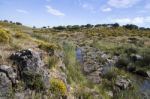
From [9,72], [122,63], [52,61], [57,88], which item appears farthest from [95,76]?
[9,72]

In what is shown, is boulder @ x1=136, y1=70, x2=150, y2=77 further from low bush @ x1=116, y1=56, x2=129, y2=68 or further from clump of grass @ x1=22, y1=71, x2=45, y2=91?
clump of grass @ x1=22, y1=71, x2=45, y2=91

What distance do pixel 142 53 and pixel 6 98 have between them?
20331 millimetres

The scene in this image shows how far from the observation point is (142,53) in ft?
85.9

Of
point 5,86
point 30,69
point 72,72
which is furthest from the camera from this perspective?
point 72,72

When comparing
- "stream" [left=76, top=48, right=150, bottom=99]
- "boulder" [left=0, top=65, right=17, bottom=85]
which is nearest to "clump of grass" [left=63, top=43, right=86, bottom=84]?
"stream" [left=76, top=48, right=150, bottom=99]

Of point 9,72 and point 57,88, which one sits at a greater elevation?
point 9,72

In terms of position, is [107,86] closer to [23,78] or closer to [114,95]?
[114,95]

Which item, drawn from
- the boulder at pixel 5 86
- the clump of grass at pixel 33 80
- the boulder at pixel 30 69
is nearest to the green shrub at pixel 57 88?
the boulder at pixel 30 69

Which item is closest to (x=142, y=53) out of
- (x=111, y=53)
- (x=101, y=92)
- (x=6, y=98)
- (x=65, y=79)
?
(x=111, y=53)

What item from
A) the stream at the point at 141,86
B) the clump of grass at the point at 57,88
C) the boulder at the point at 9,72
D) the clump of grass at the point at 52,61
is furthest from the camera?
the stream at the point at 141,86

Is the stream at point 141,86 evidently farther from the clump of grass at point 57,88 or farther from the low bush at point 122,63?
the clump of grass at point 57,88

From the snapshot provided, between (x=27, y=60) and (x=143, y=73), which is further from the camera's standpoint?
(x=143, y=73)

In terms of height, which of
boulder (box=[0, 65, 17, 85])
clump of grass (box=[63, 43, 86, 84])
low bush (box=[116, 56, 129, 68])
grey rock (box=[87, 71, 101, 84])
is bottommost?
A: low bush (box=[116, 56, 129, 68])

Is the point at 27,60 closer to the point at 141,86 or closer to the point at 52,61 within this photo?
the point at 52,61
